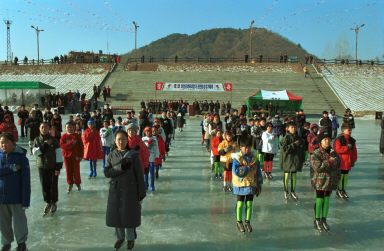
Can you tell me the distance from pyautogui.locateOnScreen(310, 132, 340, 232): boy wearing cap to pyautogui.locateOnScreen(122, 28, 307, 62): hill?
417ft

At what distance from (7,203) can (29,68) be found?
43.7m

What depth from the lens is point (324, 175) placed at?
444 cm

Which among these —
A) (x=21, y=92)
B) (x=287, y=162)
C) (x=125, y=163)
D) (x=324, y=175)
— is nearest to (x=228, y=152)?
(x=287, y=162)

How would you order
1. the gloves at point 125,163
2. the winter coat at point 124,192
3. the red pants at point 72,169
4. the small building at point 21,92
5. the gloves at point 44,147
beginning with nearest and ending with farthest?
the gloves at point 125,163 < the winter coat at point 124,192 < the gloves at point 44,147 < the red pants at point 72,169 < the small building at point 21,92

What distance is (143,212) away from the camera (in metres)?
5.32

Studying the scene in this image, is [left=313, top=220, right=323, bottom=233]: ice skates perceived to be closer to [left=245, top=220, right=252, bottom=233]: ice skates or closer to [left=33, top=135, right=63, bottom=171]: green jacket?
[left=245, top=220, right=252, bottom=233]: ice skates

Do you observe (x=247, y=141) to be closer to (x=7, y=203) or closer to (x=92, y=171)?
(x=7, y=203)

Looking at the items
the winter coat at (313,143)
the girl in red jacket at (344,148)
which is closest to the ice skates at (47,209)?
the girl in red jacket at (344,148)

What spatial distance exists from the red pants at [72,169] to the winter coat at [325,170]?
4.36 meters

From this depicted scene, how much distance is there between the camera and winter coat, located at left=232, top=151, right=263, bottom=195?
4438 mm

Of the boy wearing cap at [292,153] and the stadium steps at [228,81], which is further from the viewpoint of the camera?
the stadium steps at [228,81]

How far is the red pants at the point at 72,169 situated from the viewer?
6.08 metres

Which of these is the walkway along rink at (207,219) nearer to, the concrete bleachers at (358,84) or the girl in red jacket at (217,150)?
the girl in red jacket at (217,150)

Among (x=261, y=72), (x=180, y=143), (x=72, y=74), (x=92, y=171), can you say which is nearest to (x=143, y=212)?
(x=92, y=171)
